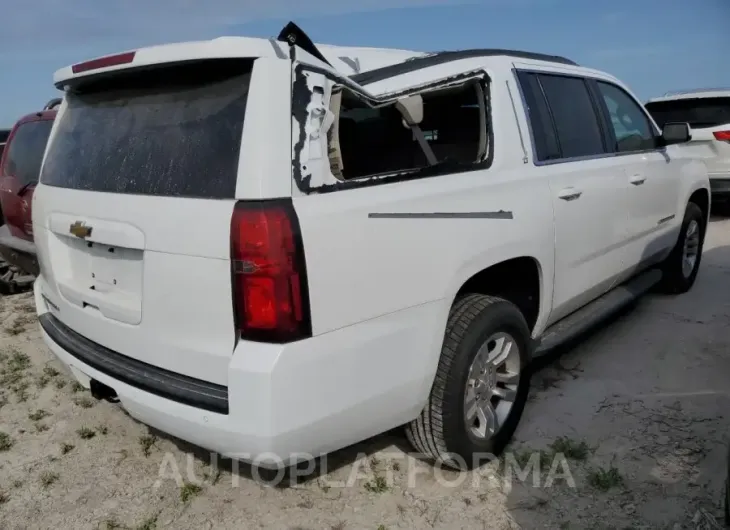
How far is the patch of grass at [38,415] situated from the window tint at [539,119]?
122 inches

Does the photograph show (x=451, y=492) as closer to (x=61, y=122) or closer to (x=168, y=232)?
(x=168, y=232)

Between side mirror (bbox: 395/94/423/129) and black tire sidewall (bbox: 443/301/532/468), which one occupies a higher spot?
side mirror (bbox: 395/94/423/129)

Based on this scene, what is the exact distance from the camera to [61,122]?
3.00 metres

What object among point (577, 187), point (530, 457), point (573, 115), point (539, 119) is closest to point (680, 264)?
point (573, 115)

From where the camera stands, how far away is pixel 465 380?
2656 mm

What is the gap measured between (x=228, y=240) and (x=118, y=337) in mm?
788

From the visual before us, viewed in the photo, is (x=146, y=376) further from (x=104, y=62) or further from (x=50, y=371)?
(x=50, y=371)

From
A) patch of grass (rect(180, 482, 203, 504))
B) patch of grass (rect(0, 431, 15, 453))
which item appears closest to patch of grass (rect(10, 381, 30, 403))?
patch of grass (rect(0, 431, 15, 453))

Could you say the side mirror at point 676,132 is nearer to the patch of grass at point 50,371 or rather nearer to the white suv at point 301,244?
the white suv at point 301,244

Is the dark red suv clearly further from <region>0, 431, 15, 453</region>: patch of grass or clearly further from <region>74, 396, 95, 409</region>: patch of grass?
<region>0, 431, 15, 453</region>: patch of grass

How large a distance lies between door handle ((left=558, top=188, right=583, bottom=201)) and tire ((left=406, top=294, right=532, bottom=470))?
71cm

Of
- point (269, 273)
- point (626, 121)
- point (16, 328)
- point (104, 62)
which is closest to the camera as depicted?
point (269, 273)

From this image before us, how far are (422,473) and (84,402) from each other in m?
2.11

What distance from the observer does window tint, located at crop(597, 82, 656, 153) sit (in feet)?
13.6
